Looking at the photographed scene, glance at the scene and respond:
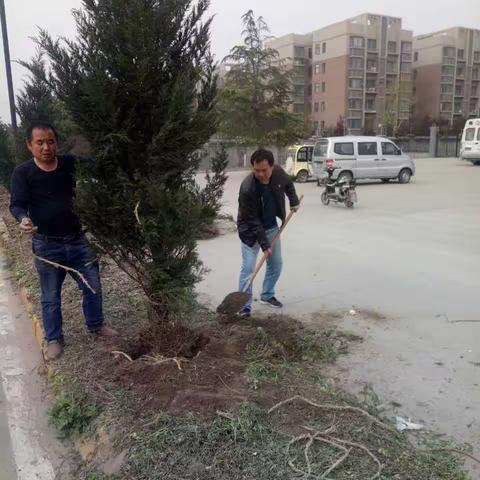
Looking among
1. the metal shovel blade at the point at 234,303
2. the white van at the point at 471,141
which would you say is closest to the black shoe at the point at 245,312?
the metal shovel blade at the point at 234,303

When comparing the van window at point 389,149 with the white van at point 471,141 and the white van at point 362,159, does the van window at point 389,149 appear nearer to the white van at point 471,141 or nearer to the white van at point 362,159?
the white van at point 362,159

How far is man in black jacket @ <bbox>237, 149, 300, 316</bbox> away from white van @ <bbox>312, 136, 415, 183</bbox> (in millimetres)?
13932

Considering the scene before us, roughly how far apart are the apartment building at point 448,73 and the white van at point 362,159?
65587mm

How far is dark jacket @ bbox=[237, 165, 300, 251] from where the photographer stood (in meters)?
4.65

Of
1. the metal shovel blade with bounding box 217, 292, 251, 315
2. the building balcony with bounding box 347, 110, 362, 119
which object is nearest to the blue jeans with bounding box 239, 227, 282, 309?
the metal shovel blade with bounding box 217, 292, 251, 315

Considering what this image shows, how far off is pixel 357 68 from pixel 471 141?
52280 mm

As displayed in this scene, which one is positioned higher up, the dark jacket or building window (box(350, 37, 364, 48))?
building window (box(350, 37, 364, 48))

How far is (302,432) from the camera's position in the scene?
8.57 ft

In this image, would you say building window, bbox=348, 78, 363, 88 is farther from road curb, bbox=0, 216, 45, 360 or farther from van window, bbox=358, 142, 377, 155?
road curb, bbox=0, 216, 45, 360

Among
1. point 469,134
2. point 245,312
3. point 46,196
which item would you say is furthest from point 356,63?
point 46,196

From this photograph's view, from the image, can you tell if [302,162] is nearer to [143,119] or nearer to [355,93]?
[143,119]

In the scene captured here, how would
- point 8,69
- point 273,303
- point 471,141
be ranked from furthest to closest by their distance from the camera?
1. point 471,141
2. point 8,69
3. point 273,303

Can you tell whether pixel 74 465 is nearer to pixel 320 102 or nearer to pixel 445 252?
pixel 445 252

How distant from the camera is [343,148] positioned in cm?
1889
